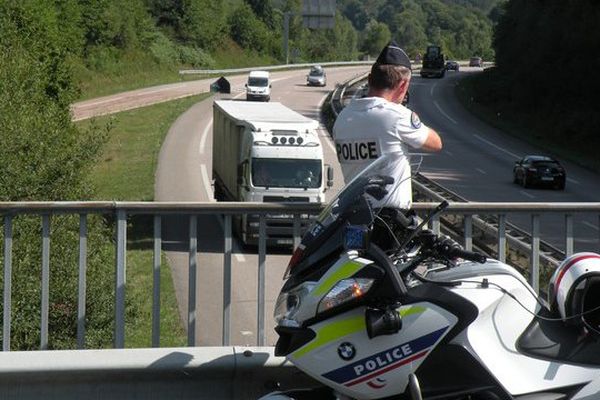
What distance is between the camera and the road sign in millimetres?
82312

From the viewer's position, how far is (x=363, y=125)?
652 centimetres

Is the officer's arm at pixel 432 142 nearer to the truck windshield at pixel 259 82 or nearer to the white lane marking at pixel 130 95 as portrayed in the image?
the white lane marking at pixel 130 95

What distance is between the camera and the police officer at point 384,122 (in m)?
6.35

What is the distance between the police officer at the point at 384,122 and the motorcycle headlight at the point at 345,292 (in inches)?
36.6

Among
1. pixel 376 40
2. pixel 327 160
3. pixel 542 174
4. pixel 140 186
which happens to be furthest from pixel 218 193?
pixel 376 40

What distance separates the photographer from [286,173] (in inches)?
1230

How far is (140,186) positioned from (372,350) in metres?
38.0

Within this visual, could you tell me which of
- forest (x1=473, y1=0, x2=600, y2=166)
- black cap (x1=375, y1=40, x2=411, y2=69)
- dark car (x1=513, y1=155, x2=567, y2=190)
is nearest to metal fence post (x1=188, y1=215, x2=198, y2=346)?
black cap (x1=375, y1=40, x2=411, y2=69)

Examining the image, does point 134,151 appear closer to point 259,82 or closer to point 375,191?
point 259,82

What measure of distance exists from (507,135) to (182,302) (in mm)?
58380

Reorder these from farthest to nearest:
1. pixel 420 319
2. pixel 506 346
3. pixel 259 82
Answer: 1. pixel 259 82
2. pixel 506 346
3. pixel 420 319

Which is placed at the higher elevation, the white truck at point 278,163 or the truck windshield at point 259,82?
the white truck at point 278,163

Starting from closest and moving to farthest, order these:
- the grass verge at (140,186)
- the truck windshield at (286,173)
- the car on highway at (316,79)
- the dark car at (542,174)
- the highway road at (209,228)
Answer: the highway road at (209,228) → the grass verge at (140,186) → the truck windshield at (286,173) → the dark car at (542,174) → the car on highway at (316,79)

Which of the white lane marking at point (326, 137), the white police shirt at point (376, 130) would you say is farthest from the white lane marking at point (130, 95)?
the white police shirt at point (376, 130)
